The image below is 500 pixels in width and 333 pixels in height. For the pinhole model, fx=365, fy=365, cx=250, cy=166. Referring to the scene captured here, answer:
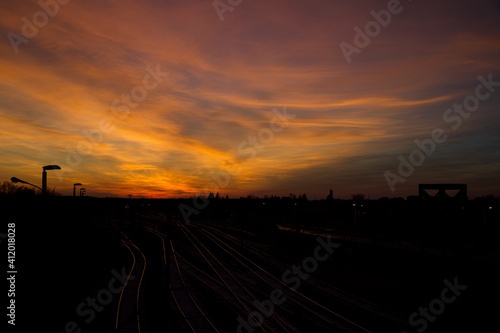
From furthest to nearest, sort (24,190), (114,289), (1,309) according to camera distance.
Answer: (24,190) → (114,289) → (1,309)

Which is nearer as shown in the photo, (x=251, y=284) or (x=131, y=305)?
(x=131, y=305)

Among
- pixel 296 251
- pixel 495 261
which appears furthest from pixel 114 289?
pixel 495 261

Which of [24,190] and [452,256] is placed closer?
[452,256]

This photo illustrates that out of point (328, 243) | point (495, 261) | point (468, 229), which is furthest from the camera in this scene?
point (468, 229)

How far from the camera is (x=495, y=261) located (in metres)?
27.2

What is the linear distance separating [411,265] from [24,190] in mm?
68552

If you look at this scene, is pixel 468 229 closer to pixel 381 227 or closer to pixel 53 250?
pixel 381 227

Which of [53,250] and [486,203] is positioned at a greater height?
[486,203]

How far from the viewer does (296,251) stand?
4528cm

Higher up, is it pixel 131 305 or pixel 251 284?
pixel 251 284

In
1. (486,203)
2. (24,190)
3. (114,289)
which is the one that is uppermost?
(24,190)

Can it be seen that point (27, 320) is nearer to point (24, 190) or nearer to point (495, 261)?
point (495, 261)

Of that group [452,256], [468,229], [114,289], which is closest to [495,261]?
[452,256]

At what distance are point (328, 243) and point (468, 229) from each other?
880 inches
